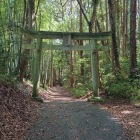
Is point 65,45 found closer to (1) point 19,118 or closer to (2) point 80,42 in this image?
(1) point 19,118

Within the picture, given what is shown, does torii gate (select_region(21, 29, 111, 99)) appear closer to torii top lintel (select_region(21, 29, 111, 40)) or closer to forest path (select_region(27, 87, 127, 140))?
torii top lintel (select_region(21, 29, 111, 40))

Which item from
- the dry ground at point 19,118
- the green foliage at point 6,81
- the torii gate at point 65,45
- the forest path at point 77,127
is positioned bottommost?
the forest path at point 77,127

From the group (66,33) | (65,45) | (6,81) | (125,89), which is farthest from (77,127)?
(66,33)

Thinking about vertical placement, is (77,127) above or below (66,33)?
below

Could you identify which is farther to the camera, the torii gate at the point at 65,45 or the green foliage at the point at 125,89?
the torii gate at the point at 65,45

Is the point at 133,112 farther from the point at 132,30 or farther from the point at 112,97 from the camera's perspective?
the point at 132,30

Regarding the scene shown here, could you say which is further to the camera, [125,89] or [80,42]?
[80,42]

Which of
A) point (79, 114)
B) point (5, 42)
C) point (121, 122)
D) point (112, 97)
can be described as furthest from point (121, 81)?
point (5, 42)

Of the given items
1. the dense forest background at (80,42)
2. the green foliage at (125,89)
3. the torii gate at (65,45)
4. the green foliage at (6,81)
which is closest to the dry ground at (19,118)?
the green foliage at (6,81)

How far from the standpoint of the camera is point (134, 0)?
1144cm

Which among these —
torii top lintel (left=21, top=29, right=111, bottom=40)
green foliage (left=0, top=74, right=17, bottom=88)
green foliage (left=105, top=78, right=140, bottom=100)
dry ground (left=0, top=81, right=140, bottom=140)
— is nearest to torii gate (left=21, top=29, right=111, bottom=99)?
torii top lintel (left=21, top=29, right=111, bottom=40)

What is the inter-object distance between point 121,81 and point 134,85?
1.25 m

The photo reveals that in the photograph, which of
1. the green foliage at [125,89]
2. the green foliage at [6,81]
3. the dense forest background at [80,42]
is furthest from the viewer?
the green foliage at [125,89]

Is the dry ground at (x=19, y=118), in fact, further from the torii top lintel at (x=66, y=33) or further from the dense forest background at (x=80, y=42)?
the torii top lintel at (x=66, y=33)
